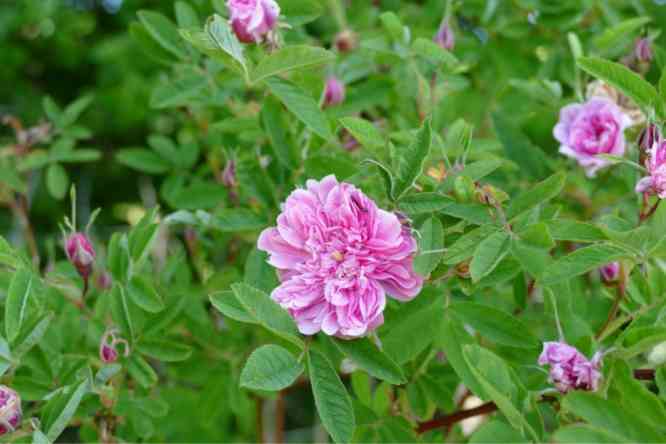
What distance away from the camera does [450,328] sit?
0.98 m

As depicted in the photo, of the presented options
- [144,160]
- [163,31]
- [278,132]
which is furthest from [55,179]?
[278,132]

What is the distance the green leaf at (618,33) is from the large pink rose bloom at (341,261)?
1.87 ft

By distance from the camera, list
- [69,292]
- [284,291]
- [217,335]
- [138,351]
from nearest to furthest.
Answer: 1. [284,291]
2. [138,351]
3. [69,292]
4. [217,335]

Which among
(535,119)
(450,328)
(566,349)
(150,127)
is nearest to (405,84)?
(535,119)

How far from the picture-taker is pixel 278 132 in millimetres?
1108

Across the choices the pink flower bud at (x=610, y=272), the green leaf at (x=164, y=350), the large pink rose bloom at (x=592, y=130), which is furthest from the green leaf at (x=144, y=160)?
the pink flower bud at (x=610, y=272)

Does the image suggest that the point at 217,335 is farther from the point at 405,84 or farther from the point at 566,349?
the point at 566,349

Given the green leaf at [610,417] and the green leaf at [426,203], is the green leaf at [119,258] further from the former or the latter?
the green leaf at [610,417]

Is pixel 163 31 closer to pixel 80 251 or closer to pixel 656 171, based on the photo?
pixel 80 251

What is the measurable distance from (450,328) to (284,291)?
0.22 m

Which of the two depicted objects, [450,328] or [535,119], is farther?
[535,119]

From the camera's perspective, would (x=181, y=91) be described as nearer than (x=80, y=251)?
No

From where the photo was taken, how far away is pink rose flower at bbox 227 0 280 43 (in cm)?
98

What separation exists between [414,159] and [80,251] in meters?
0.47
